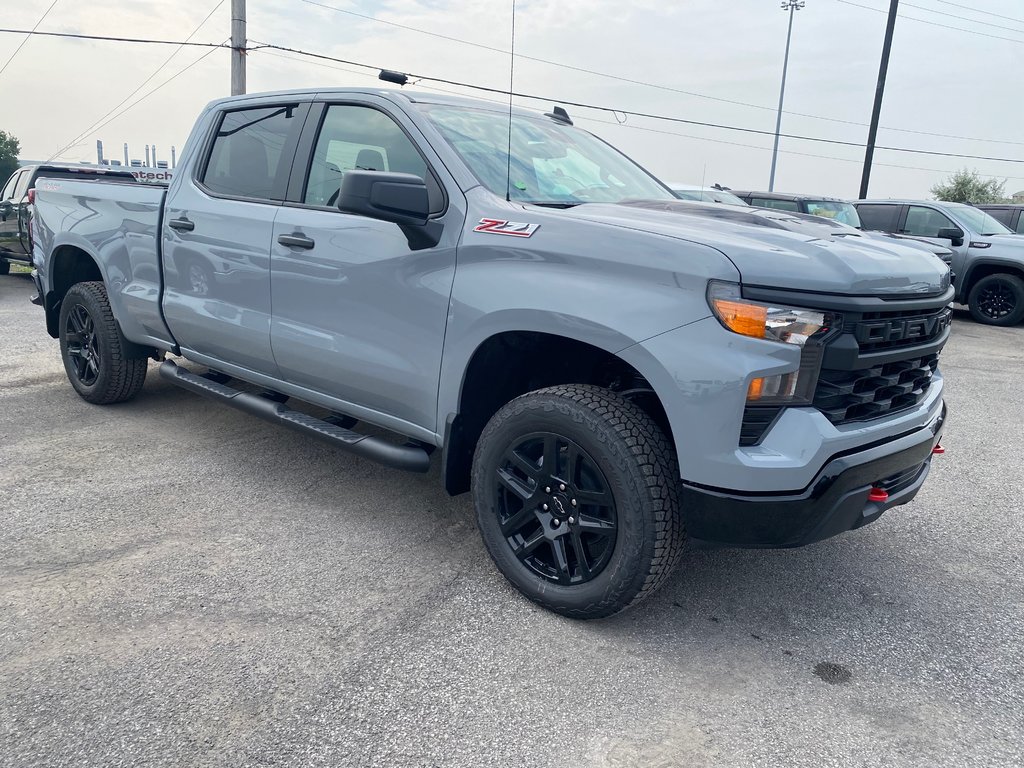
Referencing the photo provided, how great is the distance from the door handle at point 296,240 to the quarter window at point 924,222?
35.8 feet

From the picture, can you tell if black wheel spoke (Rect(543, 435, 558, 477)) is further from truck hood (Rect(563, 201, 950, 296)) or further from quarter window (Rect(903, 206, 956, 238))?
quarter window (Rect(903, 206, 956, 238))

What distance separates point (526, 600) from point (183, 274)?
259 cm

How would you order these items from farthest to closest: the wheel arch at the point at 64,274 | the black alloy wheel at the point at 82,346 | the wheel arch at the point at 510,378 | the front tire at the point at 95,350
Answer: the wheel arch at the point at 64,274, the black alloy wheel at the point at 82,346, the front tire at the point at 95,350, the wheel arch at the point at 510,378

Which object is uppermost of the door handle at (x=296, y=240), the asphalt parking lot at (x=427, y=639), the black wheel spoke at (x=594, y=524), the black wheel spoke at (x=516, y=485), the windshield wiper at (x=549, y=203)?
the windshield wiper at (x=549, y=203)

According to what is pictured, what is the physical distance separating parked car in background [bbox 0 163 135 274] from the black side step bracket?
8.50 metres

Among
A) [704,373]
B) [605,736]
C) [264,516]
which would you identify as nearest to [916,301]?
[704,373]

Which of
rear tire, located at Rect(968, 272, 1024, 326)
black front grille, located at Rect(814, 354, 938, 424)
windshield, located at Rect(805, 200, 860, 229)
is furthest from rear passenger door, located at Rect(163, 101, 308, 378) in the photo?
rear tire, located at Rect(968, 272, 1024, 326)

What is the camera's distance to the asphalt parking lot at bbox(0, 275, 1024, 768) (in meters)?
2.27

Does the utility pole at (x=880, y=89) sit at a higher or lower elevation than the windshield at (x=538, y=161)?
higher

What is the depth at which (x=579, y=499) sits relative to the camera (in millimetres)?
2785

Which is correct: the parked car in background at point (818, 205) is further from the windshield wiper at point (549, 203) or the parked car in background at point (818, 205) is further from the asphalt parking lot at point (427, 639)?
the windshield wiper at point (549, 203)

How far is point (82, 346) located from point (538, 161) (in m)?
3.49

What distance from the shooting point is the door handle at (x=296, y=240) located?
358 cm

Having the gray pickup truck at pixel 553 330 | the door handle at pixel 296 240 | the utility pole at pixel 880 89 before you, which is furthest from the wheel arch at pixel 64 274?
the utility pole at pixel 880 89
